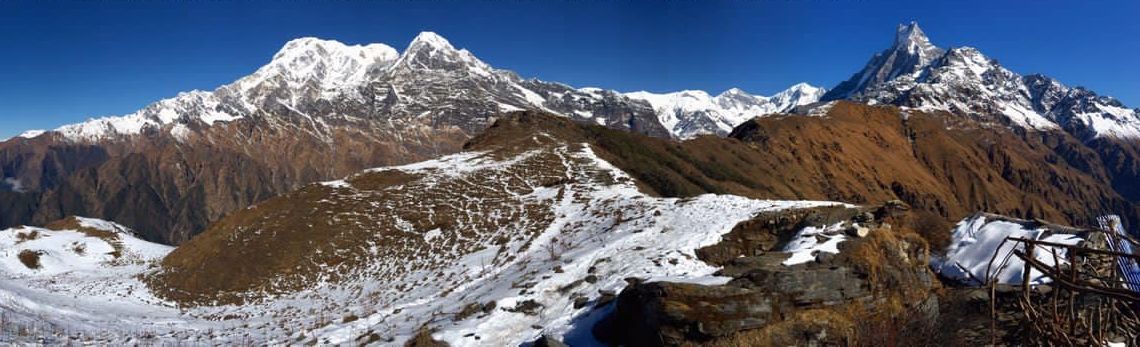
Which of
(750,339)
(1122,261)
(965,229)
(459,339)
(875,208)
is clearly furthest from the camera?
(875,208)

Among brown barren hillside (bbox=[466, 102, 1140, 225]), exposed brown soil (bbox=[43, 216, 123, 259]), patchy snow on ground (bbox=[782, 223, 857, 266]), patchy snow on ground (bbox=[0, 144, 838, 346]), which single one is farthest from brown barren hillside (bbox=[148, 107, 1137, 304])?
patchy snow on ground (bbox=[782, 223, 857, 266])

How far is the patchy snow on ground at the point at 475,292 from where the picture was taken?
14.9m

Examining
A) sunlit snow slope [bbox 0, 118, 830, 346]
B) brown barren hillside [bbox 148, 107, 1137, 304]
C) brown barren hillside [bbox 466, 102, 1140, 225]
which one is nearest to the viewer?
sunlit snow slope [bbox 0, 118, 830, 346]

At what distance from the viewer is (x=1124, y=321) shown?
3408 mm

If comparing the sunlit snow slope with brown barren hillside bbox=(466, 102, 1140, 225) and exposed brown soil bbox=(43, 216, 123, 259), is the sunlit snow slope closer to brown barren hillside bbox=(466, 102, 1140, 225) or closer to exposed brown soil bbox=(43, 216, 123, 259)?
brown barren hillside bbox=(466, 102, 1140, 225)

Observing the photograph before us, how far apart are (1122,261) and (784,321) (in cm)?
751

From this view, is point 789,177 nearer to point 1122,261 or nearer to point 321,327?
point 321,327

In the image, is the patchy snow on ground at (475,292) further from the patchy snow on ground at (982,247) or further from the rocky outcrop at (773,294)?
the patchy snow on ground at (982,247)

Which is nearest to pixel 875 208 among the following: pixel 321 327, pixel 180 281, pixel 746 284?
pixel 746 284

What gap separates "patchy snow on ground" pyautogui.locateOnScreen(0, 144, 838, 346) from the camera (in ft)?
48.7

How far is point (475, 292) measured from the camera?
63.2 feet

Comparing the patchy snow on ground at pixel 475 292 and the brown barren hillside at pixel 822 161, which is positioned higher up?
the brown barren hillside at pixel 822 161

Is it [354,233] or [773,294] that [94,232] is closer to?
[354,233]

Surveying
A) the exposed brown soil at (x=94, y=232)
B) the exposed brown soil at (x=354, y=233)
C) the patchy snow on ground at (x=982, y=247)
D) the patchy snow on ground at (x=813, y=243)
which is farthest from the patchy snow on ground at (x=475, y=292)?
the exposed brown soil at (x=94, y=232)
